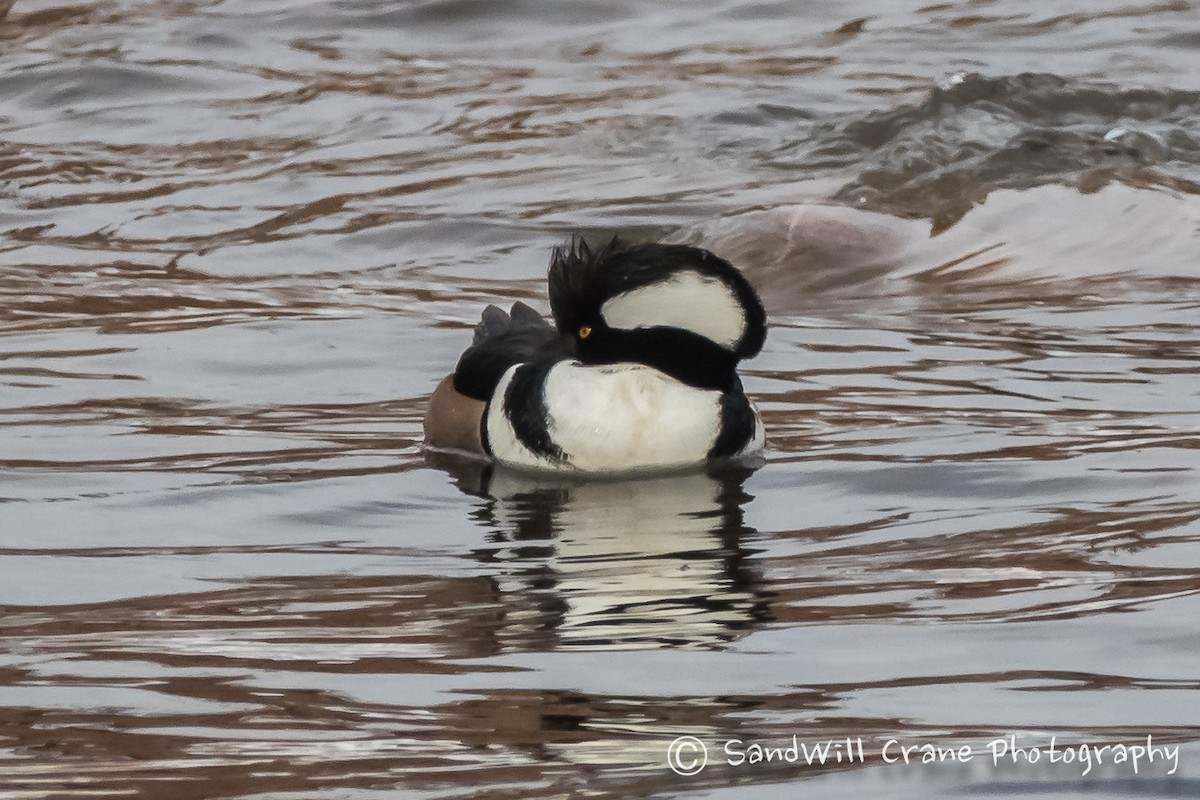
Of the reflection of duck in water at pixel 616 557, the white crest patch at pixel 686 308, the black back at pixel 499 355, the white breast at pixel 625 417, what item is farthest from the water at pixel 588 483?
the white crest patch at pixel 686 308

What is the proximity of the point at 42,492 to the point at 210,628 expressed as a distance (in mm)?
1841

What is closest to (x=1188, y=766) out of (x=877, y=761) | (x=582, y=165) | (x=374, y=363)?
(x=877, y=761)

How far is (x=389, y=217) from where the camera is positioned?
1252 cm

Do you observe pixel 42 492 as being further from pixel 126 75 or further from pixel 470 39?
pixel 470 39

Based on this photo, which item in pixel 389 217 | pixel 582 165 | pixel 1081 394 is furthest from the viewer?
pixel 582 165

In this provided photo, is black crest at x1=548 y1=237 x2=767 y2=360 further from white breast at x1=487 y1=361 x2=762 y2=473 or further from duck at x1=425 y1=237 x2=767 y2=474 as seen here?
white breast at x1=487 y1=361 x2=762 y2=473

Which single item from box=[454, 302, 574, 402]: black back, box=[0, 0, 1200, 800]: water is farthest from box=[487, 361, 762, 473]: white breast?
box=[454, 302, 574, 402]: black back

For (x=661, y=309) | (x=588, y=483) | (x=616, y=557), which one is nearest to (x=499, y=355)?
(x=588, y=483)

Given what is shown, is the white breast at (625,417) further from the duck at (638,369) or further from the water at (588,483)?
the water at (588,483)

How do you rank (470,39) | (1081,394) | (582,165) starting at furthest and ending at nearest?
(470,39) → (582,165) → (1081,394)

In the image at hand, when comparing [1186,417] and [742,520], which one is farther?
[1186,417]

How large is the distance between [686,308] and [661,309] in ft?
0.25

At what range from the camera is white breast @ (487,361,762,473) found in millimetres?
7051

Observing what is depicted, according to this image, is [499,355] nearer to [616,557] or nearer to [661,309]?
[661,309]
